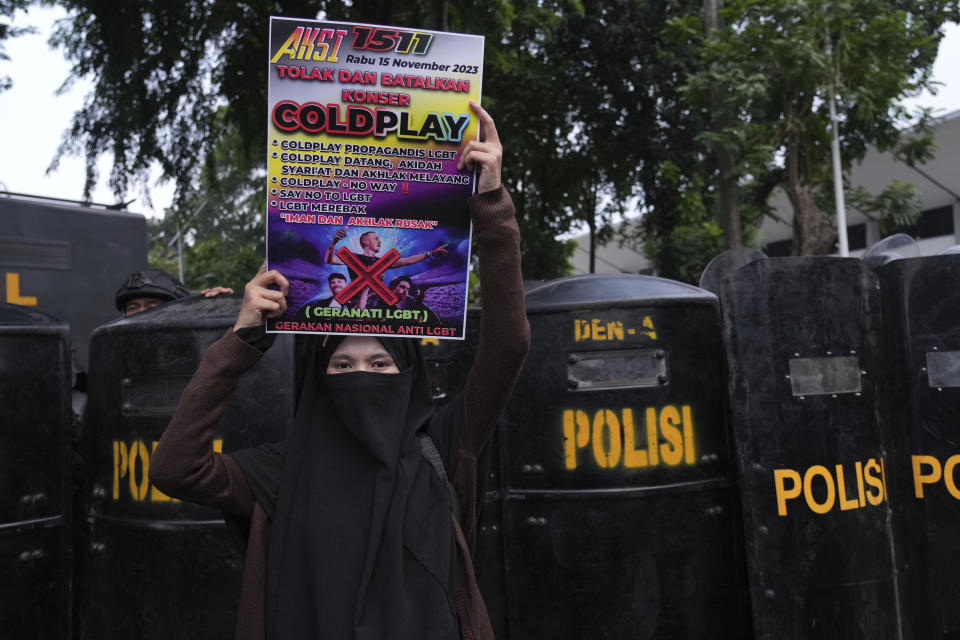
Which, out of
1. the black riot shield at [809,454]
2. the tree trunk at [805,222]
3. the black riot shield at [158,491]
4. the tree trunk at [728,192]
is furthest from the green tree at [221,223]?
the tree trunk at [805,222]

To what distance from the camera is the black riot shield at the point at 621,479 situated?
3367mm

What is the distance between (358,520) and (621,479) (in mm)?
1708

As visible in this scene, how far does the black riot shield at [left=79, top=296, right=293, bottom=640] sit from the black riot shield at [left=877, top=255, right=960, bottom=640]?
2281 mm

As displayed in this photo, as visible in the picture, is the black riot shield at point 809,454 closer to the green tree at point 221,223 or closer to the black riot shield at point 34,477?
the black riot shield at point 34,477

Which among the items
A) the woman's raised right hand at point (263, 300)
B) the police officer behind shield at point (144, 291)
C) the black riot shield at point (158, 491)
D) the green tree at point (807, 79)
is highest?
the green tree at point (807, 79)

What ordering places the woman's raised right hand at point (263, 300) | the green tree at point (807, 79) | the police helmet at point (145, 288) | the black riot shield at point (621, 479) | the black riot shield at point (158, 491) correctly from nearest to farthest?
the woman's raised right hand at point (263, 300) → the black riot shield at point (158, 491) → the black riot shield at point (621, 479) → the police helmet at point (145, 288) → the green tree at point (807, 79)

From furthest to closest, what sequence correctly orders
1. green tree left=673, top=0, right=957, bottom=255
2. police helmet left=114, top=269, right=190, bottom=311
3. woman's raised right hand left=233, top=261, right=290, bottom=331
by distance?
green tree left=673, top=0, right=957, bottom=255, police helmet left=114, top=269, right=190, bottom=311, woman's raised right hand left=233, top=261, right=290, bottom=331

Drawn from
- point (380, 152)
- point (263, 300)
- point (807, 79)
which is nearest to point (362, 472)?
point (263, 300)

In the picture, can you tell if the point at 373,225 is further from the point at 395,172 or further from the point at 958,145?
the point at 958,145

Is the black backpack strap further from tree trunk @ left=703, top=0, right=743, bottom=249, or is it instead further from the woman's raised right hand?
tree trunk @ left=703, top=0, right=743, bottom=249

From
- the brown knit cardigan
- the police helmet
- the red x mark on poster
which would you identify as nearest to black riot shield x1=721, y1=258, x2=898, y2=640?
the brown knit cardigan

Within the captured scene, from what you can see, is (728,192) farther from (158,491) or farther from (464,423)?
(464,423)

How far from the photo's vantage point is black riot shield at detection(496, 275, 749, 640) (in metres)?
3.37

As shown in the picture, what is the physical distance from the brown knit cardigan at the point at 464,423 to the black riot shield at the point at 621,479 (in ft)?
4.35
